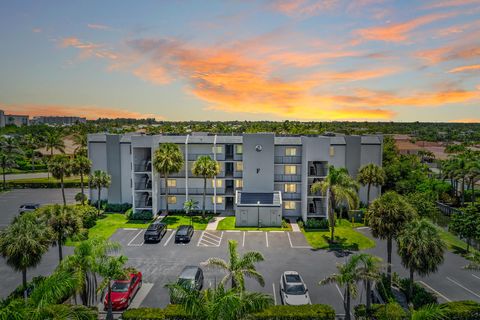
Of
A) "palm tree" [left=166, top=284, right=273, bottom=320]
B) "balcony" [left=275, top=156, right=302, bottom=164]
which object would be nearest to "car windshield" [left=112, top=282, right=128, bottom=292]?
"palm tree" [left=166, top=284, right=273, bottom=320]

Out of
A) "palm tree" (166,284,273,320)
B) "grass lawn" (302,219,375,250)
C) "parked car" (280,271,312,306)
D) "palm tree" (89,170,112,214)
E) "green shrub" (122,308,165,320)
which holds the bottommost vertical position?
A: "grass lawn" (302,219,375,250)

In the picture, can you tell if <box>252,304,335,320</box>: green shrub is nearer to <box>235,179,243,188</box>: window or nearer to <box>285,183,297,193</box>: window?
<box>285,183,297,193</box>: window

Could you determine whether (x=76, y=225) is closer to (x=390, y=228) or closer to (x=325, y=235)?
(x=390, y=228)

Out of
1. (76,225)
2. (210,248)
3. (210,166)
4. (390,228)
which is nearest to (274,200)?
(210,166)

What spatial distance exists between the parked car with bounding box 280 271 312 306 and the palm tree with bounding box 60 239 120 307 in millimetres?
12737

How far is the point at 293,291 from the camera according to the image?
23.7 meters

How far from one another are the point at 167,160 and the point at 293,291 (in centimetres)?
2538

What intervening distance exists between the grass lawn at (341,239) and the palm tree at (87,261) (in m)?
23.8

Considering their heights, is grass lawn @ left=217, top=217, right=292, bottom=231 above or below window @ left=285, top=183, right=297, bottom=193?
below

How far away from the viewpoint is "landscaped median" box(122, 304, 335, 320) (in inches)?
728

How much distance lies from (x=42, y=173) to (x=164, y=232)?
215 ft

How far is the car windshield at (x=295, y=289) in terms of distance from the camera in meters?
23.6

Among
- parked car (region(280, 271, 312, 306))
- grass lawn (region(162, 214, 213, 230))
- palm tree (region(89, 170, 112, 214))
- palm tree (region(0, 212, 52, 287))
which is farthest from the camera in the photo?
palm tree (region(89, 170, 112, 214))

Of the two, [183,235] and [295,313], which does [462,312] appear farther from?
[183,235]
